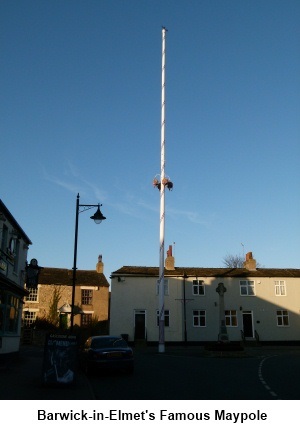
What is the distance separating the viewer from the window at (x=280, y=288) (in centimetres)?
4284

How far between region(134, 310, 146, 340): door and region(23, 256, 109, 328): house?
6.28 meters

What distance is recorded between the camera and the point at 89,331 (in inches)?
1624

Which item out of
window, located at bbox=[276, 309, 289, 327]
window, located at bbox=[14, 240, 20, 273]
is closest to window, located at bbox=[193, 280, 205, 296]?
window, located at bbox=[276, 309, 289, 327]

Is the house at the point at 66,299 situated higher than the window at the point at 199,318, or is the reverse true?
the house at the point at 66,299

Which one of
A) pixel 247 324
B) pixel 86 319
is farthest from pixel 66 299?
pixel 247 324

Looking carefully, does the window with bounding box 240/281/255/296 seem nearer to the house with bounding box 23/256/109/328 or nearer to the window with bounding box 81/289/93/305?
the house with bounding box 23/256/109/328

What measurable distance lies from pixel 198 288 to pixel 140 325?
676cm

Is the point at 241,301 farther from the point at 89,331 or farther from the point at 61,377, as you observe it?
the point at 61,377

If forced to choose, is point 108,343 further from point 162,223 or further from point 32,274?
point 162,223

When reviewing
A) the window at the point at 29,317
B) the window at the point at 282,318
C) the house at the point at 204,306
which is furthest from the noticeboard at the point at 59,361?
the window at the point at 29,317

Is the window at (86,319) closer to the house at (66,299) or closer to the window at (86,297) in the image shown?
the house at (66,299)

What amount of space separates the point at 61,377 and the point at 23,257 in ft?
50.3

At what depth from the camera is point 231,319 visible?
4166 centimetres
